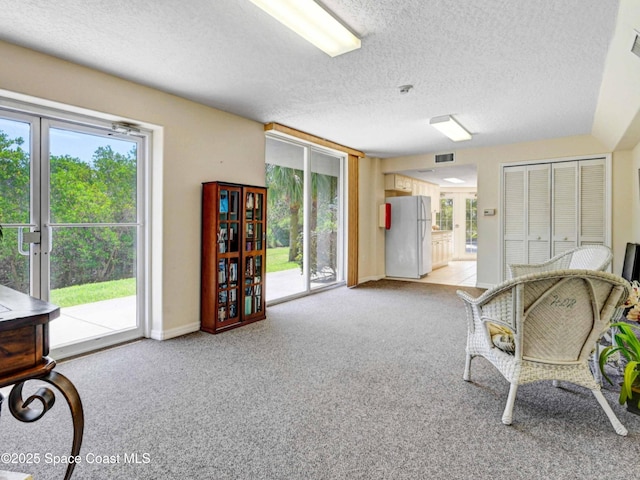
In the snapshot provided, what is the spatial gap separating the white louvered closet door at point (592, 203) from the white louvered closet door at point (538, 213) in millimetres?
428

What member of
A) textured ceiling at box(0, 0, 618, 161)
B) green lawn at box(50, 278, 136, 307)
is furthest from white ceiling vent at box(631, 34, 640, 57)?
green lawn at box(50, 278, 136, 307)

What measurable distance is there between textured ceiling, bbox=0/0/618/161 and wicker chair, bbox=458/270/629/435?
5.46 feet

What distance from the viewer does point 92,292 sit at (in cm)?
329

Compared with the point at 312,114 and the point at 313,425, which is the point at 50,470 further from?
the point at 312,114

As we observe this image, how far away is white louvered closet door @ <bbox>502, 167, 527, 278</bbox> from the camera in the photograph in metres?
5.81

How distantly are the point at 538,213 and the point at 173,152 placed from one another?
5.46 meters

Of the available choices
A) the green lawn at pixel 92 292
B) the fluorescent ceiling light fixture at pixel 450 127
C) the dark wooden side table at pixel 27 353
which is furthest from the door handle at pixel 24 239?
the fluorescent ceiling light fixture at pixel 450 127

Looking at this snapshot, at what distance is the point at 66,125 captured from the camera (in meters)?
3.04

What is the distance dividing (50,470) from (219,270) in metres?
2.28

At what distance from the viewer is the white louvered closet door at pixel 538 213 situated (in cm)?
561

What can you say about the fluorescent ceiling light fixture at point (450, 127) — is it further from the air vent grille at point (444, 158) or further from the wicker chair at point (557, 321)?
the wicker chair at point (557, 321)

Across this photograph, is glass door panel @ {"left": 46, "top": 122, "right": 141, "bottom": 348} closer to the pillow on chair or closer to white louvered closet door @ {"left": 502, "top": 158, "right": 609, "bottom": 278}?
the pillow on chair

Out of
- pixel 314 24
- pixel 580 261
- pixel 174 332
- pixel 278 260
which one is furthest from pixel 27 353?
pixel 278 260

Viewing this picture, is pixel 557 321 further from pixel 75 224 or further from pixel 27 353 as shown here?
pixel 75 224
